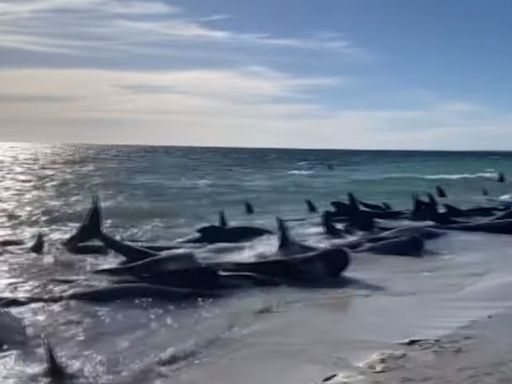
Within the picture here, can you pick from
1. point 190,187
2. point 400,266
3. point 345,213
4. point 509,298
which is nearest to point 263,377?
point 509,298

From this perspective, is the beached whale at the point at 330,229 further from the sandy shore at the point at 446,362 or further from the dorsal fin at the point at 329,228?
the sandy shore at the point at 446,362

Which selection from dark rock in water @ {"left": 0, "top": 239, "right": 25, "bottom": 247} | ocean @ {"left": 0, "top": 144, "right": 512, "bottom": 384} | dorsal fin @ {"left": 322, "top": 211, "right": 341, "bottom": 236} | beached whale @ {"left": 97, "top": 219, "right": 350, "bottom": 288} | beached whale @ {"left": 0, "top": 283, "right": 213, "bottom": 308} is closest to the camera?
ocean @ {"left": 0, "top": 144, "right": 512, "bottom": 384}

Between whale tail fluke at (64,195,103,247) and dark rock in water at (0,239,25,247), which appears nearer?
whale tail fluke at (64,195,103,247)

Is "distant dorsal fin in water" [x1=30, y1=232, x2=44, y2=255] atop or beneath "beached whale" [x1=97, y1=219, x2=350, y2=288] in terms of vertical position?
beneath

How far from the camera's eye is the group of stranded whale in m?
14.2

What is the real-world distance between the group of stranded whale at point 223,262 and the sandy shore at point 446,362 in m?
3.48

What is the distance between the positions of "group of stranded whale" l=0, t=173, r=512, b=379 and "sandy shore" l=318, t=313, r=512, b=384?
348 centimetres

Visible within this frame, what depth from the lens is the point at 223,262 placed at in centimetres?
1703

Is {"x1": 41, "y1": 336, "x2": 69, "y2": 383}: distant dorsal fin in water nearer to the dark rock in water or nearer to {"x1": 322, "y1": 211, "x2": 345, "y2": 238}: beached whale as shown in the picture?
the dark rock in water

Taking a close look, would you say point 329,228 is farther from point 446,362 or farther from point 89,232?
point 446,362

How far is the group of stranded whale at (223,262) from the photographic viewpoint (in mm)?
14234

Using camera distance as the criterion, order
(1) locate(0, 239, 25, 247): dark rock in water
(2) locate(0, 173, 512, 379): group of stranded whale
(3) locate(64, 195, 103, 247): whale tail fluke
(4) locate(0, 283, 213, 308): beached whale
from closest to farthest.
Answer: (4) locate(0, 283, 213, 308): beached whale, (2) locate(0, 173, 512, 379): group of stranded whale, (3) locate(64, 195, 103, 247): whale tail fluke, (1) locate(0, 239, 25, 247): dark rock in water

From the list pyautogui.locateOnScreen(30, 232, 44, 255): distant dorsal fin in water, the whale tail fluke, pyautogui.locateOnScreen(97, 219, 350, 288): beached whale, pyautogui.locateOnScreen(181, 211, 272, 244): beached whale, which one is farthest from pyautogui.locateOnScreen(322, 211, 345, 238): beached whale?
pyautogui.locateOnScreen(30, 232, 44, 255): distant dorsal fin in water

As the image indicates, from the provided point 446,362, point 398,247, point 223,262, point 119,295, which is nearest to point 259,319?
point 119,295
